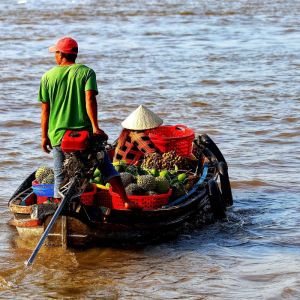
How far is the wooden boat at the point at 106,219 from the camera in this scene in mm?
7941

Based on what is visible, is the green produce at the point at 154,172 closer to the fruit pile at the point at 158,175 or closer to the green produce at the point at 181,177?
the fruit pile at the point at 158,175

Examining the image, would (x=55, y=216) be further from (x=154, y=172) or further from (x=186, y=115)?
(x=186, y=115)

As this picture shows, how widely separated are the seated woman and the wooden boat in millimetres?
773

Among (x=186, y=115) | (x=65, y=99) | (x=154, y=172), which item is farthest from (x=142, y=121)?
(x=186, y=115)

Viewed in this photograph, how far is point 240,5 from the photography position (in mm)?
34094

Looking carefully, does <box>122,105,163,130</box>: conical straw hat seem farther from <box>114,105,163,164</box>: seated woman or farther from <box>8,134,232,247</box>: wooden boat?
<box>8,134,232,247</box>: wooden boat

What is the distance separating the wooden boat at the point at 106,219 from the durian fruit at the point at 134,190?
0.81 feet

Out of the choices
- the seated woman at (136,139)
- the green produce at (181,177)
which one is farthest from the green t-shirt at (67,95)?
the seated woman at (136,139)

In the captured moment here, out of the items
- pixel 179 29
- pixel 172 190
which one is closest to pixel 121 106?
pixel 172 190

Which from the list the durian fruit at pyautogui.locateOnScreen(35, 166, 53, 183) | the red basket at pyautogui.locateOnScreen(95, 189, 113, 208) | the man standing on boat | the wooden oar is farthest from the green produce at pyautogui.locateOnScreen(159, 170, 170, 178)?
the wooden oar

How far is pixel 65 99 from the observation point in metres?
7.92

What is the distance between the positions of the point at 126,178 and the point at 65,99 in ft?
3.89

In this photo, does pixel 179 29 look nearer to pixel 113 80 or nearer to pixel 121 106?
pixel 113 80

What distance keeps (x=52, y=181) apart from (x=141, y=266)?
47.6 inches
